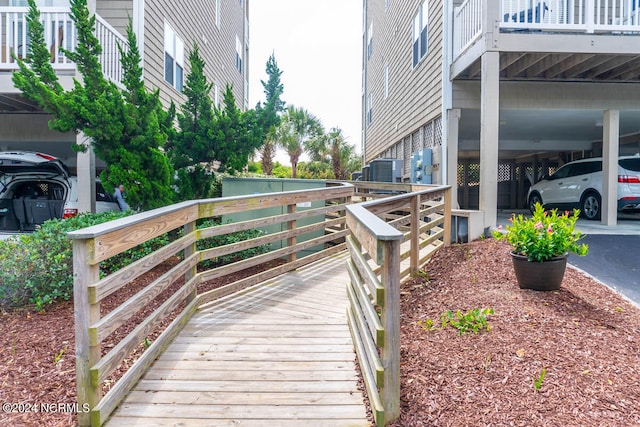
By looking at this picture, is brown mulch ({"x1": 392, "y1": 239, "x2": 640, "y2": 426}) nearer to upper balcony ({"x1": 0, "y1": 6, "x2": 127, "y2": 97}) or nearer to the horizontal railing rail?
the horizontal railing rail

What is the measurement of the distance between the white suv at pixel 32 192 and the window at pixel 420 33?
8.31m

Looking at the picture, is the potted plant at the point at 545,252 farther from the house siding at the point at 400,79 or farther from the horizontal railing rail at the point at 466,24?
the house siding at the point at 400,79

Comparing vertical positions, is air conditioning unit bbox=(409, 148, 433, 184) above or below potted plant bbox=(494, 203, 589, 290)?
above

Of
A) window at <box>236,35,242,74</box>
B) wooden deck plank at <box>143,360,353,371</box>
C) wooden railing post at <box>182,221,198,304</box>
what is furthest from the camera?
window at <box>236,35,242,74</box>

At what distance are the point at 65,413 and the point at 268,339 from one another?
1529mm

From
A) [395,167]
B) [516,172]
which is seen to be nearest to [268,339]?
[395,167]

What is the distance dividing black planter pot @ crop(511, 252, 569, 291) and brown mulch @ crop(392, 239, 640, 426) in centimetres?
8

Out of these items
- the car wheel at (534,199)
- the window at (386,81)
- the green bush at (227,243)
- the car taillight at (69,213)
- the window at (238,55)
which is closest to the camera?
the green bush at (227,243)

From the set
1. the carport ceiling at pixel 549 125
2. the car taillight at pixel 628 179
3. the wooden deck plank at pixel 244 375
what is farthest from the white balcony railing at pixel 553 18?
the wooden deck plank at pixel 244 375

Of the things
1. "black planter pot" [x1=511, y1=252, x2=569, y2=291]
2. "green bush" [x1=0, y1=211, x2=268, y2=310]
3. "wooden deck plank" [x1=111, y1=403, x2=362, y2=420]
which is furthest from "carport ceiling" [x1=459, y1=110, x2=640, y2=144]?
"wooden deck plank" [x1=111, y1=403, x2=362, y2=420]

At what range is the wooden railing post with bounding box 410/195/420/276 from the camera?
5.18 meters

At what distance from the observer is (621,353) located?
3.06 meters

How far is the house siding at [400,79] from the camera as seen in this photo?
9734mm

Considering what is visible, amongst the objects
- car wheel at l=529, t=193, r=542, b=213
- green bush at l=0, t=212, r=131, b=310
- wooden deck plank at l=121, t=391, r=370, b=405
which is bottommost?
wooden deck plank at l=121, t=391, r=370, b=405
